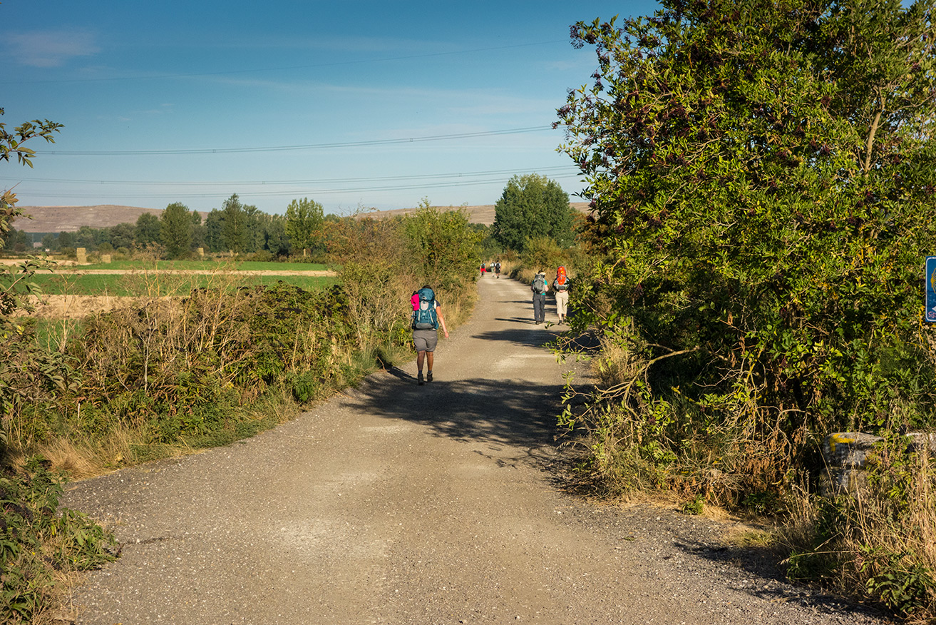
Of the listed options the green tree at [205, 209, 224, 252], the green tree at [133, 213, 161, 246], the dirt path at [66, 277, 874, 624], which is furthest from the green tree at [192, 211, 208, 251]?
the dirt path at [66, 277, 874, 624]

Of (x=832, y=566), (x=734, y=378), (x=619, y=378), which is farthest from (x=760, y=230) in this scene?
(x=619, y=378)

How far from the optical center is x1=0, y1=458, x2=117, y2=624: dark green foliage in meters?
4.04

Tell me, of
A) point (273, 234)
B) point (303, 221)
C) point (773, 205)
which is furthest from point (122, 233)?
point (773, 205)

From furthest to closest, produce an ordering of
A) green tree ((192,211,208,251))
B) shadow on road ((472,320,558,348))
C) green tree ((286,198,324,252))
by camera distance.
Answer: green tree ((192,211,208,251))
green tree ((286,198,324,252))
shadow on road ((472,320,558,348))

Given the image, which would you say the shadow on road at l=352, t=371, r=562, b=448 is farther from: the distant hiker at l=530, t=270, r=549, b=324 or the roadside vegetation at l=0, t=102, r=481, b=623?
the distant hiker at l=530, t=270, r=549, b=324

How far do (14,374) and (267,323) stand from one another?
623cm

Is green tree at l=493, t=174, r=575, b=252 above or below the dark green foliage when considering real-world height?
above

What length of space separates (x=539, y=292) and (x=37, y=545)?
17525 millimetres

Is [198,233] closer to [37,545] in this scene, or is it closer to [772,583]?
[37,545]

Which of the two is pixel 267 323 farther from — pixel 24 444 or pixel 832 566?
pixel 832 566

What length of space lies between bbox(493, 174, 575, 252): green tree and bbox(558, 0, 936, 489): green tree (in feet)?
240

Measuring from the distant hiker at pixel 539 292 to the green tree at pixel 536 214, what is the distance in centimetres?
5772

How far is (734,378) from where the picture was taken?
6.32 metres

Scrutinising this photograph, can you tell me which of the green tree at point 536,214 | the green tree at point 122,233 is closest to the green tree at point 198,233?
the green tree at point 122,233
